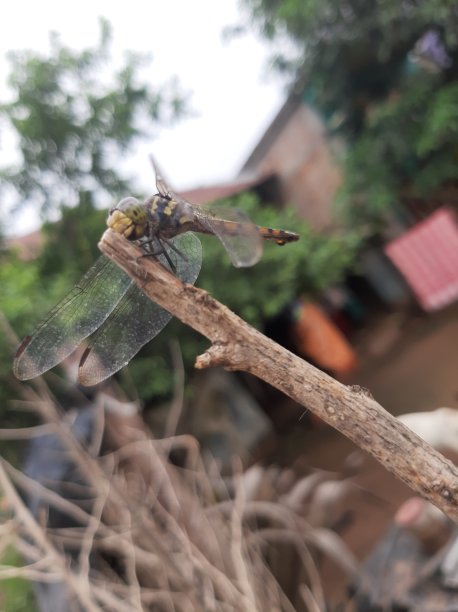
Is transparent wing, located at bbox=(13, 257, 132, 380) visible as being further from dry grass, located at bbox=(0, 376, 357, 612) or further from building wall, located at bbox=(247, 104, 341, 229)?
building wall, located at bbox=(247, 104, 341, 229)

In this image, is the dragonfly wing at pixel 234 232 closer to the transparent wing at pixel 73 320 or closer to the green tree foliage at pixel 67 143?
the transparent wing at pixel 73 320

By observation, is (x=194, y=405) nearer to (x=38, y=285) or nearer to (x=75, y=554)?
(x=38, y=285)

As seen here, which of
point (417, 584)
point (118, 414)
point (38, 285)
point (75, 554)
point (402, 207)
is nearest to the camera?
point (417, 584)

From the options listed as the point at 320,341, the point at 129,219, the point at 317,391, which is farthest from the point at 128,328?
the point at 320,341

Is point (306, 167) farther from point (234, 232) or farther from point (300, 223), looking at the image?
point (234, 232)

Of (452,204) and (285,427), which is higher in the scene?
(452,204)

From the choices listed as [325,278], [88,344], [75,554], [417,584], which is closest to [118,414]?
[75,554]
